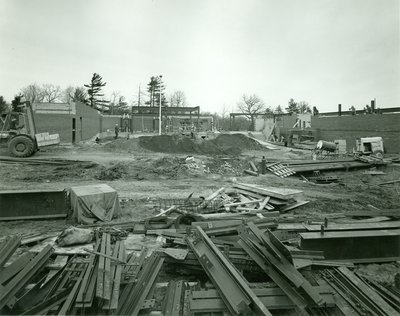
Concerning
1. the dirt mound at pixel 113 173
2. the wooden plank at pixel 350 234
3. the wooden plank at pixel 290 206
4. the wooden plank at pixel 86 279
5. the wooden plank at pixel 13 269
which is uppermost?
the dirt mound at pixel 113 173

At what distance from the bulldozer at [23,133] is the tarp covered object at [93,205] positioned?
47.7 feet

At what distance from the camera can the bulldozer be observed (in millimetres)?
20578

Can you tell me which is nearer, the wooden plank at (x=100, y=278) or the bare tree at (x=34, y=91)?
the wooden plank at (x=100, y=278)

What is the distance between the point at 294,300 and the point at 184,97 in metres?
97.9

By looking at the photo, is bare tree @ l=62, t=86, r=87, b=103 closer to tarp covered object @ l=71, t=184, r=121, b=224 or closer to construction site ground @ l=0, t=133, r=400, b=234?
construction site ground @ l=0, t=133, r=400, b=234

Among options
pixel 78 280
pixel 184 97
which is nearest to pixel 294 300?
pixel 78 280

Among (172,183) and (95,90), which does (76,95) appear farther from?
(172,183)

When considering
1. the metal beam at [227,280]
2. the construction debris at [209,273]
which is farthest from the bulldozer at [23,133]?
the metal beam at [227,280]

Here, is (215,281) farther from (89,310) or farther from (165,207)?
(165,207)

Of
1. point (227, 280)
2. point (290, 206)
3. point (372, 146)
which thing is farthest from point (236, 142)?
point (227, 280)

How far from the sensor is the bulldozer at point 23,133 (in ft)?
67.5

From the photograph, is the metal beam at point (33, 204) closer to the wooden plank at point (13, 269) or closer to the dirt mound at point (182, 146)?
the wooden plank at point (13, 269)

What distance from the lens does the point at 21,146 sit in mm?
20703

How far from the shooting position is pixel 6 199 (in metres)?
8.56
